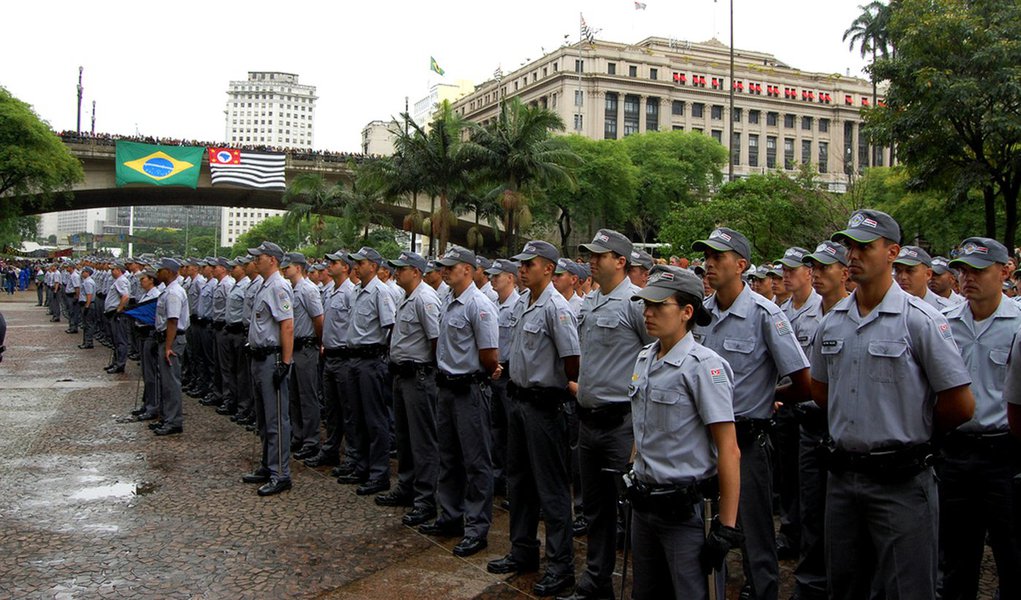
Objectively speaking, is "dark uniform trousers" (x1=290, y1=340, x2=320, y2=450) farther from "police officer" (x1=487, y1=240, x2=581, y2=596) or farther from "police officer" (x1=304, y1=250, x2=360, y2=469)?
"police officer" (x1=487, y1=240, x2=581, y2=596)

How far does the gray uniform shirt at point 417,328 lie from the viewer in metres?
6.79

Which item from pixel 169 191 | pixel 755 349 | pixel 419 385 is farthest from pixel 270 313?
pixel 169 191

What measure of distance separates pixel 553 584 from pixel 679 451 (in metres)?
2.00

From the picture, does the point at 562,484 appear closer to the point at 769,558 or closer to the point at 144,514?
the point at 769,558

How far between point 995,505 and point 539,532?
10.6 feet

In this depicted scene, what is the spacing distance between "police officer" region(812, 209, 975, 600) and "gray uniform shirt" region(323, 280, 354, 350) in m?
5.41

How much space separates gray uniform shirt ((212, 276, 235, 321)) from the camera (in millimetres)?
11773

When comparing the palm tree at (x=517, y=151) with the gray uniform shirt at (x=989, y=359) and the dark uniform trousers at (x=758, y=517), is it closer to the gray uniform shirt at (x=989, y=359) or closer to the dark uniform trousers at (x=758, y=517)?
the gray uniform shirt at (x=989, y=359)

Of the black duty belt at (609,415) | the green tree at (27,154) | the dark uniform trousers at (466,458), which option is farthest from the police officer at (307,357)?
the green tree at (27,154)

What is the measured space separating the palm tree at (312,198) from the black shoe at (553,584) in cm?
3839

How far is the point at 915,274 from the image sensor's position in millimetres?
6402

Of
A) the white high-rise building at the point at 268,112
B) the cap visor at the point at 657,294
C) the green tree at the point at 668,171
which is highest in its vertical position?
the white high-rise building at the point at 268,112

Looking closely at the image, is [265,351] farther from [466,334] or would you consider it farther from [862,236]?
[862,236]

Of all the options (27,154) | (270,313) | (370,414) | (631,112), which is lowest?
(370,414)
